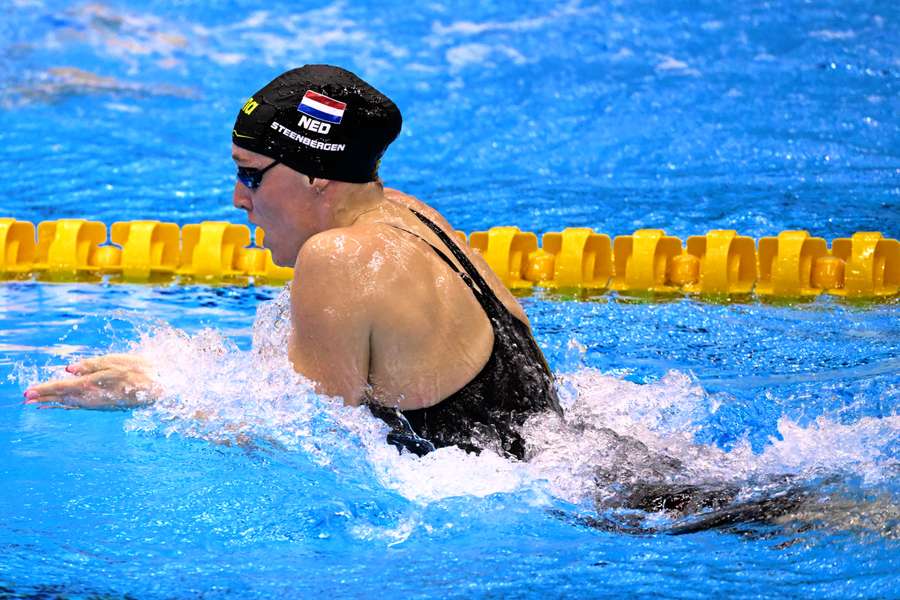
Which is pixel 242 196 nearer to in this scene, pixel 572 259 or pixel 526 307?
pixel 526 307

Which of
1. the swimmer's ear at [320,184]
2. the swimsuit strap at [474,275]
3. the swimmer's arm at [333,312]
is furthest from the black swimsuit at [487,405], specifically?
the swimmer's ear at [320,184]

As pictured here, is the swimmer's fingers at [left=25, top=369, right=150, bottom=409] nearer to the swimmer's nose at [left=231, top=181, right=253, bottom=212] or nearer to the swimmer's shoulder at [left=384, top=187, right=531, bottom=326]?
the swimmer's nose at [left=231, top=181, right=253, bottom=212]

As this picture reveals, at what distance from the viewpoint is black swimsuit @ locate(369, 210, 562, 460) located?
2.71 m

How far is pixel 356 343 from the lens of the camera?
102 inches

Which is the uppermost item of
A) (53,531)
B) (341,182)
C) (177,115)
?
(177,115)

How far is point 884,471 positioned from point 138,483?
1.99 metres

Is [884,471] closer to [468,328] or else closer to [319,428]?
[468,328]

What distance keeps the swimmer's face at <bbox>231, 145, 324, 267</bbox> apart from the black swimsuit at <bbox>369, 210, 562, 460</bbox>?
0.88 ft

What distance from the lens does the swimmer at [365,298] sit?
2.58 metres

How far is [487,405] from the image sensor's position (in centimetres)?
275

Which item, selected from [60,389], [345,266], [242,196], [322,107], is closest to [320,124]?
[322,107]

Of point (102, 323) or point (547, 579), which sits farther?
point (102, 323)

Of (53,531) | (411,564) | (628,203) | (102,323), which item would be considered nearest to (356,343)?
(411,564)

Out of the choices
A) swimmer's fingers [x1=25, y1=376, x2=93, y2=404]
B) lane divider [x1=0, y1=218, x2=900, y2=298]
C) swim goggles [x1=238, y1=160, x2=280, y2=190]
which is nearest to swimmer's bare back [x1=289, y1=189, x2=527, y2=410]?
swim goggles [x1=238, y1=160, x2=280, y2=190]
